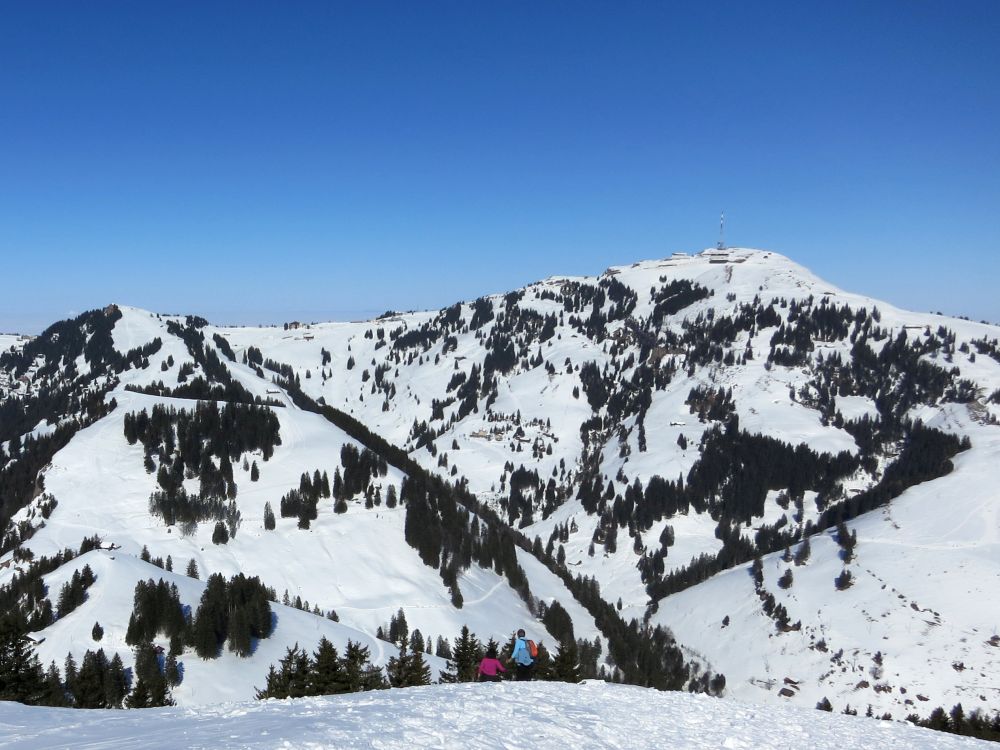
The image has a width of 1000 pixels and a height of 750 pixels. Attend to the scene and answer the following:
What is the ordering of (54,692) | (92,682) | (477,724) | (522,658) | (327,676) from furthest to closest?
(92,682) < (54,692) < (327,676) < (522,658) < (477,724)

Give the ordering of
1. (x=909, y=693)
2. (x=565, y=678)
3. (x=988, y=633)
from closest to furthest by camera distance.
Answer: (x=565, y=678) → (x=909, y=693) → (x=988, y=633)

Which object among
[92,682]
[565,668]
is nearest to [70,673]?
[92,682]

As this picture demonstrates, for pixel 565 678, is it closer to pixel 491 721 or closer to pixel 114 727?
pixel 491 721

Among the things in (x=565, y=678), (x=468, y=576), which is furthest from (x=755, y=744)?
(x=468, y=576)

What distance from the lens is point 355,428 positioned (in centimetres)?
18350

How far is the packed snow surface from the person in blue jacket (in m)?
2.65

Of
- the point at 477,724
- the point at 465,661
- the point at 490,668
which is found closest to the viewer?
the point at 477,724

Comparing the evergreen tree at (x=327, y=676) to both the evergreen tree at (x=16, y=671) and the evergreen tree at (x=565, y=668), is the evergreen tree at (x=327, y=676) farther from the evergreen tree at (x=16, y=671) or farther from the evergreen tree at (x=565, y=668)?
the evergreen tree at (x=16, y=671)

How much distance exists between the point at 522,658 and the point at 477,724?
33.1 feet

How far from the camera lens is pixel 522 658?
1180 inches

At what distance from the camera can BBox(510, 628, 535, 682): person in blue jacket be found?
2989 cm

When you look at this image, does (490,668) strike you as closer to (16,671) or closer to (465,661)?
(465,661)

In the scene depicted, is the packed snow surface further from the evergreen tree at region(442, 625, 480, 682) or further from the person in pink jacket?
the evergreen tree at region(442, 625, 480, 682)

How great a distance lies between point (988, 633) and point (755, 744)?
434ft
